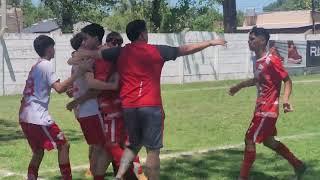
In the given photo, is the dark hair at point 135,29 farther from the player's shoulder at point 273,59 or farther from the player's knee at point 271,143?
the player's knee at point 271,143

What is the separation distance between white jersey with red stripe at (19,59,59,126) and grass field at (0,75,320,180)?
1.57 m

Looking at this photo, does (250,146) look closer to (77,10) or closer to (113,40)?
(113,40)

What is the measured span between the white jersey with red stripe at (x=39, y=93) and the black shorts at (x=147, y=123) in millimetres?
1029

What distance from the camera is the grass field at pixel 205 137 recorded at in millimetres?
8492

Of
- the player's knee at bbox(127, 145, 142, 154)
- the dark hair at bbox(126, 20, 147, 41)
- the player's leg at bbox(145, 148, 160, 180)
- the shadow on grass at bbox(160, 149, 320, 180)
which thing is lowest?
the shadow on grass at bbox(160, 149, 320, 180)

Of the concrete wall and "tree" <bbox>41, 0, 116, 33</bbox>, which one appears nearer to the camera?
the concrete wall

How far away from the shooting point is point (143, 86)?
20.2ft

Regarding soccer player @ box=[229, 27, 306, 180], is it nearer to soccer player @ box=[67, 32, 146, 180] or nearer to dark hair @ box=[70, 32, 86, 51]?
soccer player @ box=[67, 32, 146, 180]

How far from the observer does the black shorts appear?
6160 mm

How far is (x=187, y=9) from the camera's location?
40.3 metres

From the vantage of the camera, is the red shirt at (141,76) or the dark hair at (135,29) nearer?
the red shirt at (141,76)

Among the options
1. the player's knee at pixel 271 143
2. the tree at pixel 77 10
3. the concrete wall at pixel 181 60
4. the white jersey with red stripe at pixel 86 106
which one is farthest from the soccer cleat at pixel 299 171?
the tree at pixel 77 10

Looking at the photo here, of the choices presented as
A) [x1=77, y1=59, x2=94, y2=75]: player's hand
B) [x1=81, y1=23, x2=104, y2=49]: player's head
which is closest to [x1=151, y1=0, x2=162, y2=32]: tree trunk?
[x1=81, y1=23, x2=104, y2=49]: player's head

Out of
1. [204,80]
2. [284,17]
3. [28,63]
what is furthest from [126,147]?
[284,17]
